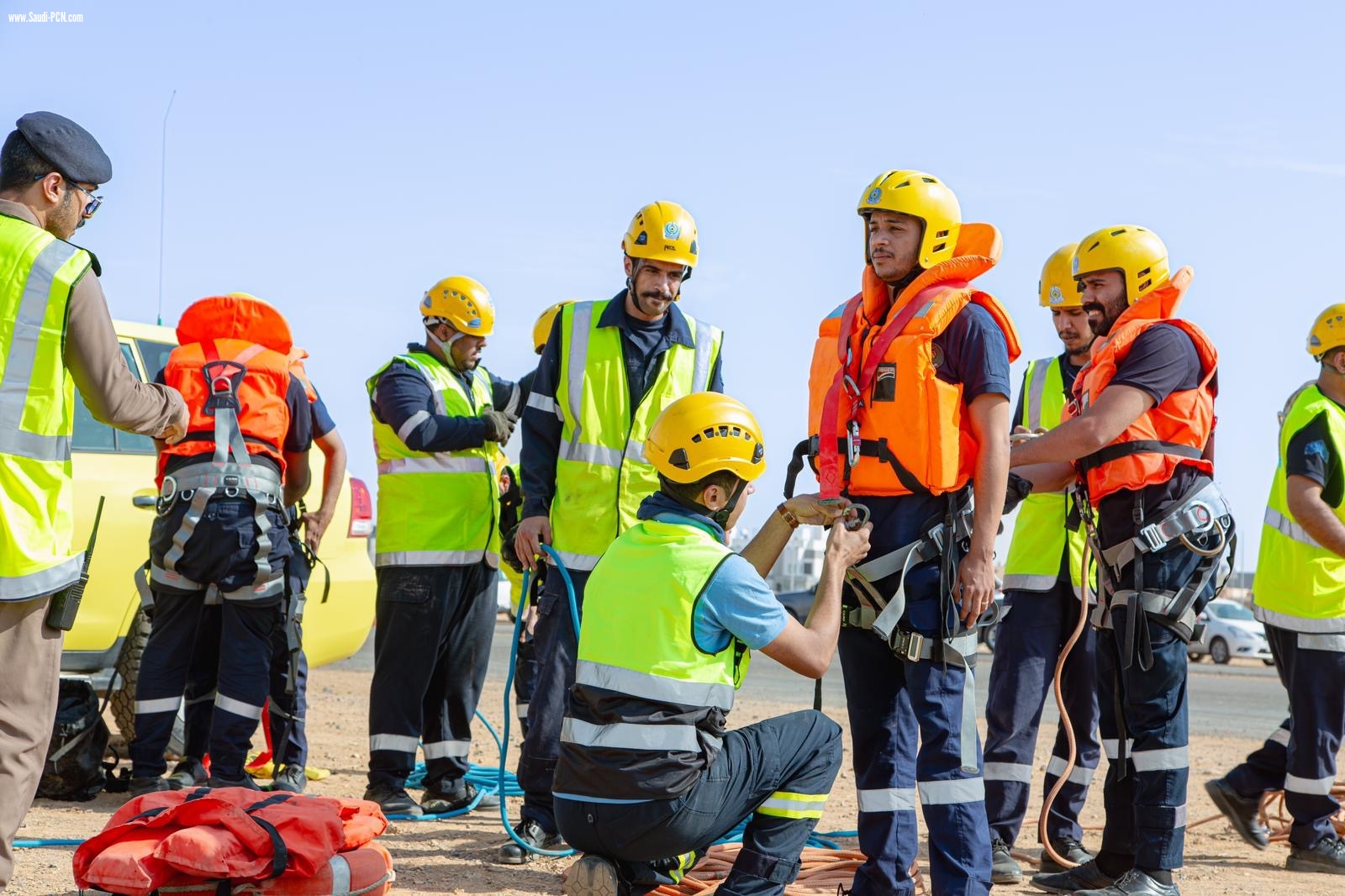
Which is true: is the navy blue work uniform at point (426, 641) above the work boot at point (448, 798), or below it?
above

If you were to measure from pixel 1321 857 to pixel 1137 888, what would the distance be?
1.81m

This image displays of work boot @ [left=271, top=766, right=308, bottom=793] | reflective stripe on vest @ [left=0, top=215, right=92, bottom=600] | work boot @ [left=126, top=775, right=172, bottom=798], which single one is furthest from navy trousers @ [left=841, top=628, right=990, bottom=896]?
work boot @ [left=126, top=775, right=172, bottom=798]

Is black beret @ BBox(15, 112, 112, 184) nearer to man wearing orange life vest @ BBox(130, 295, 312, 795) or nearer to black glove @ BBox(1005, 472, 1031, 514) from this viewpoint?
man wearing orange life vest @ BBox(130, 295, 312, 795)

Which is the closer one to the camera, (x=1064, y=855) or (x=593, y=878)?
(x=593, y=878)

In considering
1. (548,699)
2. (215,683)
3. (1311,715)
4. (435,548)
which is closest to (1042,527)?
(1311,715)

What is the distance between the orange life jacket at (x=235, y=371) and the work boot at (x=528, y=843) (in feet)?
7.26

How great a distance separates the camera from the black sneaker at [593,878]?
14.1 feet

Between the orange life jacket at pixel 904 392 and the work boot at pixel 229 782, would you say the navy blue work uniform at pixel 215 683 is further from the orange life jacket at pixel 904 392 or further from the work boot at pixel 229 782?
the orange life jacket at pixel 904 392

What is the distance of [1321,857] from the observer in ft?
21.5

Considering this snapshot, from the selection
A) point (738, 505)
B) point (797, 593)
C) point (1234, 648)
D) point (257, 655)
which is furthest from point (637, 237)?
point (1234, 648)

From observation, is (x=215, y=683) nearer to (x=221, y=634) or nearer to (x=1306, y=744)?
(x=221, y=634)

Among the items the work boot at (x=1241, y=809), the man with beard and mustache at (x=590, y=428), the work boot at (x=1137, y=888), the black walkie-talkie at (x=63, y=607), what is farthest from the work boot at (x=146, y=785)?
the work boot at (x=1241, y=809)

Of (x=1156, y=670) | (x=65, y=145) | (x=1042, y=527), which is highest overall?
(x=65, y=145)

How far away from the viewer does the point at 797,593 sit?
27.7 meters
